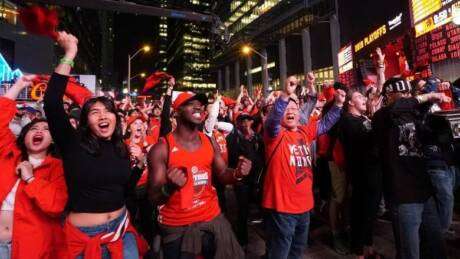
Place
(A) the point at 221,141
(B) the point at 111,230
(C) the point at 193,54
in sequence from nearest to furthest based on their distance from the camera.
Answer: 1. (B) the point at 111,230
2. (A) the point at 221,141
3. (C) the point at 193,54

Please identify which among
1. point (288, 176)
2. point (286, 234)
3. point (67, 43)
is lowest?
point (286, 234)

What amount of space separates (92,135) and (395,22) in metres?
19.6

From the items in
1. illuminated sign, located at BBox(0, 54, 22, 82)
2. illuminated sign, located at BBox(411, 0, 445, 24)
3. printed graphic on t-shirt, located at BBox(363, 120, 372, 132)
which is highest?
illuminated sign, located at BBox(0, 54, 22, 82)

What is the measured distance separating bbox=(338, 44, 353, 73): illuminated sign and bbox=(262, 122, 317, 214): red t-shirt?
22.7 meters

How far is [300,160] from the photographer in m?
4.06

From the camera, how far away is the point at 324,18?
3822 cm

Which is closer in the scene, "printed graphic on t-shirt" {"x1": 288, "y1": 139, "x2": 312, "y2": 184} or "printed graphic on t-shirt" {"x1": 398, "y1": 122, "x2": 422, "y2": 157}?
"printed graphic on t-shirt" {"x1": 398, "y1": 122, "x2": 422, "y2": 157}

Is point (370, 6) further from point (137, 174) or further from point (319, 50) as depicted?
point (137, 174)

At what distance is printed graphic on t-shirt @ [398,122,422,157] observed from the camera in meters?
3.67

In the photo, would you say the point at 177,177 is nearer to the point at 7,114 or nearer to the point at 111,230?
the point at 111,230

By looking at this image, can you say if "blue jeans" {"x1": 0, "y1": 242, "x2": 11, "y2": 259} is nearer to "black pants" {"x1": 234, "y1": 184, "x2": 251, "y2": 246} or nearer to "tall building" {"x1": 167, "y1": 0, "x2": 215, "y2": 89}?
"black pants" {"x1": 234, "y1": 184, "x2": 251, "y2": 246}

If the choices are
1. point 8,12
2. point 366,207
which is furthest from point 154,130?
point 8,12

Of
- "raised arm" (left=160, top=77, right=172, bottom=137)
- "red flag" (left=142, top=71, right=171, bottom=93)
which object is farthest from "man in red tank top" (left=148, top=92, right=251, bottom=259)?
"red flag" (left=142, top=71, right=171, bottom=93)

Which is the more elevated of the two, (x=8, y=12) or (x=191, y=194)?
(x=8, y=12)
